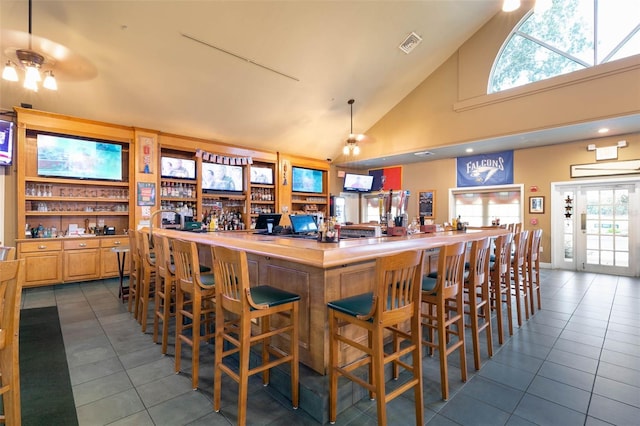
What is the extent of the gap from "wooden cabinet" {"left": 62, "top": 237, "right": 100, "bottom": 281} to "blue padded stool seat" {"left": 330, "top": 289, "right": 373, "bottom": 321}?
540 cm

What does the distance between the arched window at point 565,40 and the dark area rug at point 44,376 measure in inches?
325

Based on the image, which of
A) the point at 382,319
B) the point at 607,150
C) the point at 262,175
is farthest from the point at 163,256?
the point at 607,150

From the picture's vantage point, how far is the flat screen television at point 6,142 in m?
4.62

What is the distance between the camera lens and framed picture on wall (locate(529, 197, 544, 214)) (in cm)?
693

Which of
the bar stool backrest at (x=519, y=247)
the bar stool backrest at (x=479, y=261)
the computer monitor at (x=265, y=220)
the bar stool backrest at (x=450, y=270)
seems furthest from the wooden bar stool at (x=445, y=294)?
the computer monitor at (x=265, y=220)

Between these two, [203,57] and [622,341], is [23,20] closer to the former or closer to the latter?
[203,57]

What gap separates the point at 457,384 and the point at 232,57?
5.60 metres

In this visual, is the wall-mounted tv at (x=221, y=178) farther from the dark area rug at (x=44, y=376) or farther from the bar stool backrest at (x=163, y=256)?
the bar stool backrest at (x=163, y=256)

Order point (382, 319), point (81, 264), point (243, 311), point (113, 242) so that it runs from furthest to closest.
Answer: point (113, 242) < point (81, 264) < point (243, 311) < point (382, 319)

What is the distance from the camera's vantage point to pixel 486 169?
767 centimetres

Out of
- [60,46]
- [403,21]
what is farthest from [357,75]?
[60,46]

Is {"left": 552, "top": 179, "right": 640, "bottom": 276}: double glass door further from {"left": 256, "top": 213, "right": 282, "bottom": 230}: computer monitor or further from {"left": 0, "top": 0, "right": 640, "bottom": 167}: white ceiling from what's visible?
{"left": 256, "top": 213, "right": 282, "bottom": 230}: computer monitor

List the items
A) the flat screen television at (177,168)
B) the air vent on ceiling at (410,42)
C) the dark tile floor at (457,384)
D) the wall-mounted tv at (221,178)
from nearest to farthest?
the dark tile floor at (457,384) < the air vent on ceiling at (410,42) < the flat screen television at (177,168) < the wall-mounted tv at (221,178)

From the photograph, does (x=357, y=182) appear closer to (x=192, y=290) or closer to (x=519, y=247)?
(x=519, y=247)
